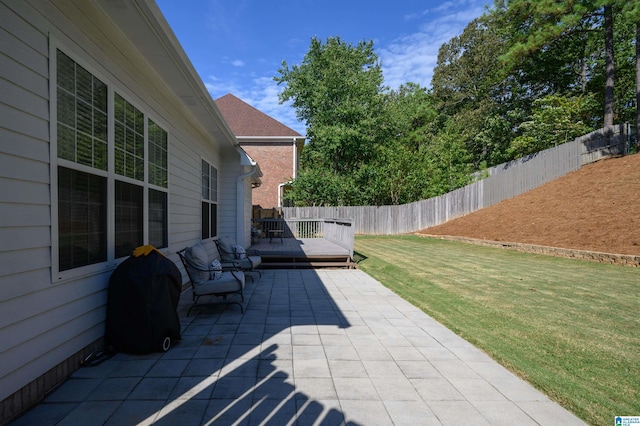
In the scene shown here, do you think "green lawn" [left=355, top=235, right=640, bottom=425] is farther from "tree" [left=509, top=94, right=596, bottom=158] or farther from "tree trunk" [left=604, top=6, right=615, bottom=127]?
"tree" [left=509, top=94, right=596, bottom=158]

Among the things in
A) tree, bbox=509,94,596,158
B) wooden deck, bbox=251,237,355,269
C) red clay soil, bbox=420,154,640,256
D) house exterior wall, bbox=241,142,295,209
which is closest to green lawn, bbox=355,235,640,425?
wooden deck, bbox=251,237,355,269

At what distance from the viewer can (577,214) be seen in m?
12.0

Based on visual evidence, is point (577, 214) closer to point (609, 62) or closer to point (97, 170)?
point (609, 62)

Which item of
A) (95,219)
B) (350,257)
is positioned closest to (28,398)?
(95,219)

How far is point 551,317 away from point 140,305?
515 centimetres

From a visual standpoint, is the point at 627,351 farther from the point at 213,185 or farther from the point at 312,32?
the point at 312,32

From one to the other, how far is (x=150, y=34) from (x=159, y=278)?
243 cm

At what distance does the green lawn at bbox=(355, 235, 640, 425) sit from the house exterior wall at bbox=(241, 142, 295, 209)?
1378 cm

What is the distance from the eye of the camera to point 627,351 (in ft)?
11.0

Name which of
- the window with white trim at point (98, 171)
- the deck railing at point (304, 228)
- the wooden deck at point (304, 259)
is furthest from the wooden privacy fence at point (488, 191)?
the window with white trim at point (98, 171)

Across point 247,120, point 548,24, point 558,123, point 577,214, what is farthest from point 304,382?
point 558,123

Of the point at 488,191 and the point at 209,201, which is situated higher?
the point at 488,191

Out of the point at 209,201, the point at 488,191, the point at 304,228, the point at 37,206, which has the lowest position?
the point at 304,228

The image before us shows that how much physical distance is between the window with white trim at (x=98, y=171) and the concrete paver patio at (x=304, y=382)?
1082 millimetres
